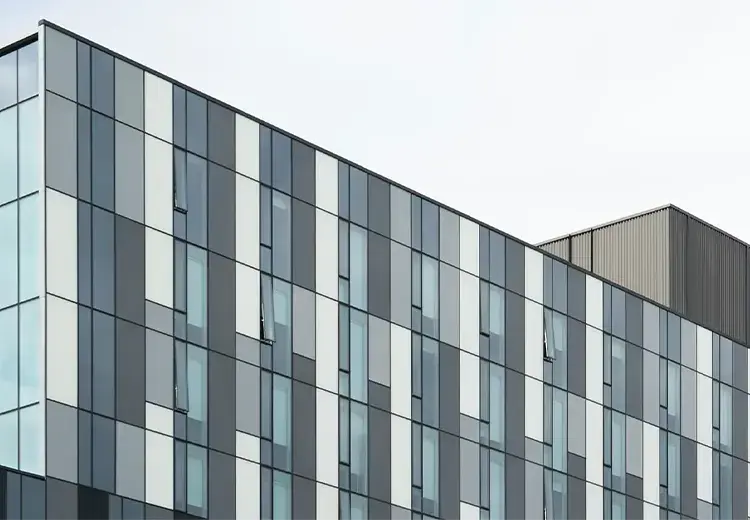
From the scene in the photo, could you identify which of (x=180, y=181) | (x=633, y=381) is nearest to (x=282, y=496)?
(x=180, y=181)

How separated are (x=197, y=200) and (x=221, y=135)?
229cm

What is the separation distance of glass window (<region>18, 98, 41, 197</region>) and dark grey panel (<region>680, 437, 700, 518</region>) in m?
29.5

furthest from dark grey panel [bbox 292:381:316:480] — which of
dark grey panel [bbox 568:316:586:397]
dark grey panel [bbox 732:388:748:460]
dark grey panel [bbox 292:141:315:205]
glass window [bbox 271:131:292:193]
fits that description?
dark grey panel [bbox 732:388:748:460]

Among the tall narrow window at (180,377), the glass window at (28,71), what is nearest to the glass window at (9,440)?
the tall narrow window at (180,377)

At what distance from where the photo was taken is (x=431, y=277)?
63.3m

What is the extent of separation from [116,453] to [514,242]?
19.8 metres

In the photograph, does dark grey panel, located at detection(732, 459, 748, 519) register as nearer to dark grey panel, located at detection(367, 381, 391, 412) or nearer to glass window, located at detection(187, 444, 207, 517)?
dark grey panel, located at detection(367, 381, 391, 412)

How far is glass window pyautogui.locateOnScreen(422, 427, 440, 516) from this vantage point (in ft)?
202

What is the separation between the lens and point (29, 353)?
166ft

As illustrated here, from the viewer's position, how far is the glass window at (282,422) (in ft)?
186

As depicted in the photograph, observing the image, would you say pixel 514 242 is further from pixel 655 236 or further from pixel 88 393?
pixel 88 393

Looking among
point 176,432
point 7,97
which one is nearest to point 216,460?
point 176,432

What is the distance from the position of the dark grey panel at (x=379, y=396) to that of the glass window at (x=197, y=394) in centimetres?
687

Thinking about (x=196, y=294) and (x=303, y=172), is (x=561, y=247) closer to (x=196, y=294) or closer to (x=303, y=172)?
(x=303, y=172)
